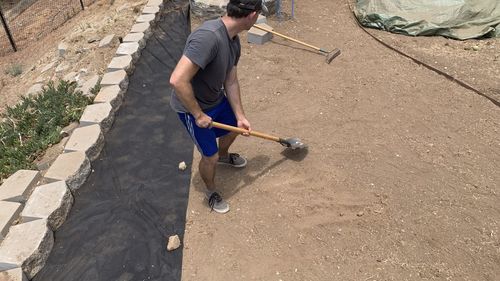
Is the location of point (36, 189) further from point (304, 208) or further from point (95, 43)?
point (95, 43)

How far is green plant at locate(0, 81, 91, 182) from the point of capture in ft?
12.0

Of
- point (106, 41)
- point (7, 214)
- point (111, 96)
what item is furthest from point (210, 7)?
point (7, 214)

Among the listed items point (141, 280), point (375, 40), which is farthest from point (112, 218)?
point (375, 40)

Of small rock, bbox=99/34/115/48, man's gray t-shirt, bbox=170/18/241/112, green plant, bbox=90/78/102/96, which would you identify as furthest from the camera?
small rock, bbox=99/34/115/48

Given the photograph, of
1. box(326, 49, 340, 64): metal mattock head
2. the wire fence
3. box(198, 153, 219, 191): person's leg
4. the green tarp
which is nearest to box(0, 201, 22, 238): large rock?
box(198, 153, 219, 191): person's leg

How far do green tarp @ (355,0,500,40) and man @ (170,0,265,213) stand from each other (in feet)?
Answer: 13.1

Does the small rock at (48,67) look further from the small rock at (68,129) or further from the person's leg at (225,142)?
the person's leg at (225,142)

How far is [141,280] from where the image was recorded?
8.63ft

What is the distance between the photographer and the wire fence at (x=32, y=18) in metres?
Result: 7.54

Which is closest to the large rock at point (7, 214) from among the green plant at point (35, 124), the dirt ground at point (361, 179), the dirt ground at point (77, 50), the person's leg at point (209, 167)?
the green plant at point (35, 124)

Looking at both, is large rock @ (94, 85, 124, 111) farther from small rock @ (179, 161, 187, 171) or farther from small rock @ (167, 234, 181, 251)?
small rock @ (167, 234, 181, 251)

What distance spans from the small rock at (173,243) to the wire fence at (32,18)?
614cm

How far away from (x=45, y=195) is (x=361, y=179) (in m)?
2.67

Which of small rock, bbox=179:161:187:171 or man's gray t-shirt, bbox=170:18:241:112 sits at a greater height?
man's gray t-shirt, bbox=170:18:241:112
